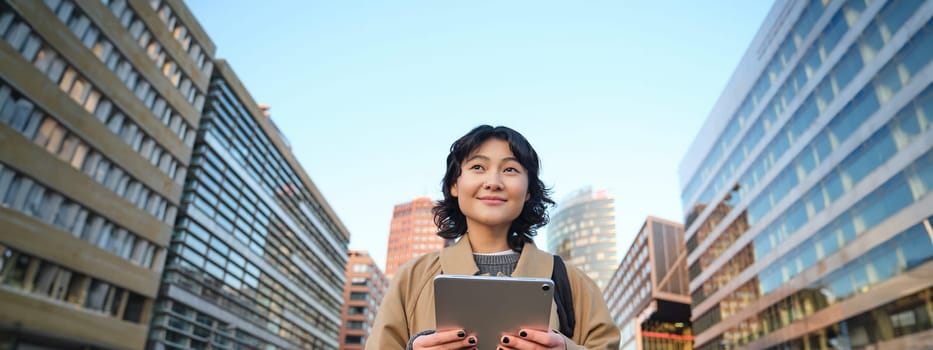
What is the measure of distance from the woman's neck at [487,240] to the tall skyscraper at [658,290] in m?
63.7

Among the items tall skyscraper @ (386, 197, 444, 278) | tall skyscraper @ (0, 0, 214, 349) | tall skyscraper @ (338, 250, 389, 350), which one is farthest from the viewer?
tall skyscraper @ (386, 197, 444, 278)

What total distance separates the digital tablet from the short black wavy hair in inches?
34.7

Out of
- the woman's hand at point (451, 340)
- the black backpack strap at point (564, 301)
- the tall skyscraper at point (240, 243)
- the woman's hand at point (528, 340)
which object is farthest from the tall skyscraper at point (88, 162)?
the woman's hand at point (528, 340)

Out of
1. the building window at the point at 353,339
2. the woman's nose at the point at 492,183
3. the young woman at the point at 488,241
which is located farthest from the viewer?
the building window at the point at 353,339

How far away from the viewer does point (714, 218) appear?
Answer: 44219 millimetres

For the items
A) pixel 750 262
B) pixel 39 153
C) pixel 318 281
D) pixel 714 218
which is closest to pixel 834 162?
pixel 750 262

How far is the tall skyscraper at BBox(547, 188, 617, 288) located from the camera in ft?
508

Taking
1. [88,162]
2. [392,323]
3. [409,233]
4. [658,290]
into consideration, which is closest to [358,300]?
[658,290]

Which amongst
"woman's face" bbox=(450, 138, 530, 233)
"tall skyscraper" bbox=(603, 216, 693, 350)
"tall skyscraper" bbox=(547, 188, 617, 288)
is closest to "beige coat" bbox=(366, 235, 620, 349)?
"woman's face" bbox=(450, 138, 530, 233)

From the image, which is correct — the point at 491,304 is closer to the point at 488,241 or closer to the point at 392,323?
the point at 392,323

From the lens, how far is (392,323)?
7.72 ft

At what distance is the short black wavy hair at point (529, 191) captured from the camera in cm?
276

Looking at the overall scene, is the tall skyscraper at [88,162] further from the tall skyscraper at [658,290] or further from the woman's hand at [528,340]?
the tall skyscraper at [658,290]

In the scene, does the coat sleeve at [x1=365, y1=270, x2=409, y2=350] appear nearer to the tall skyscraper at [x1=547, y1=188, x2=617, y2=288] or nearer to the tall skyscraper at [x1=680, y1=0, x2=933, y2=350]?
the tall skyscraper at [x1=680, y1=0, x2=933, y2=350]
